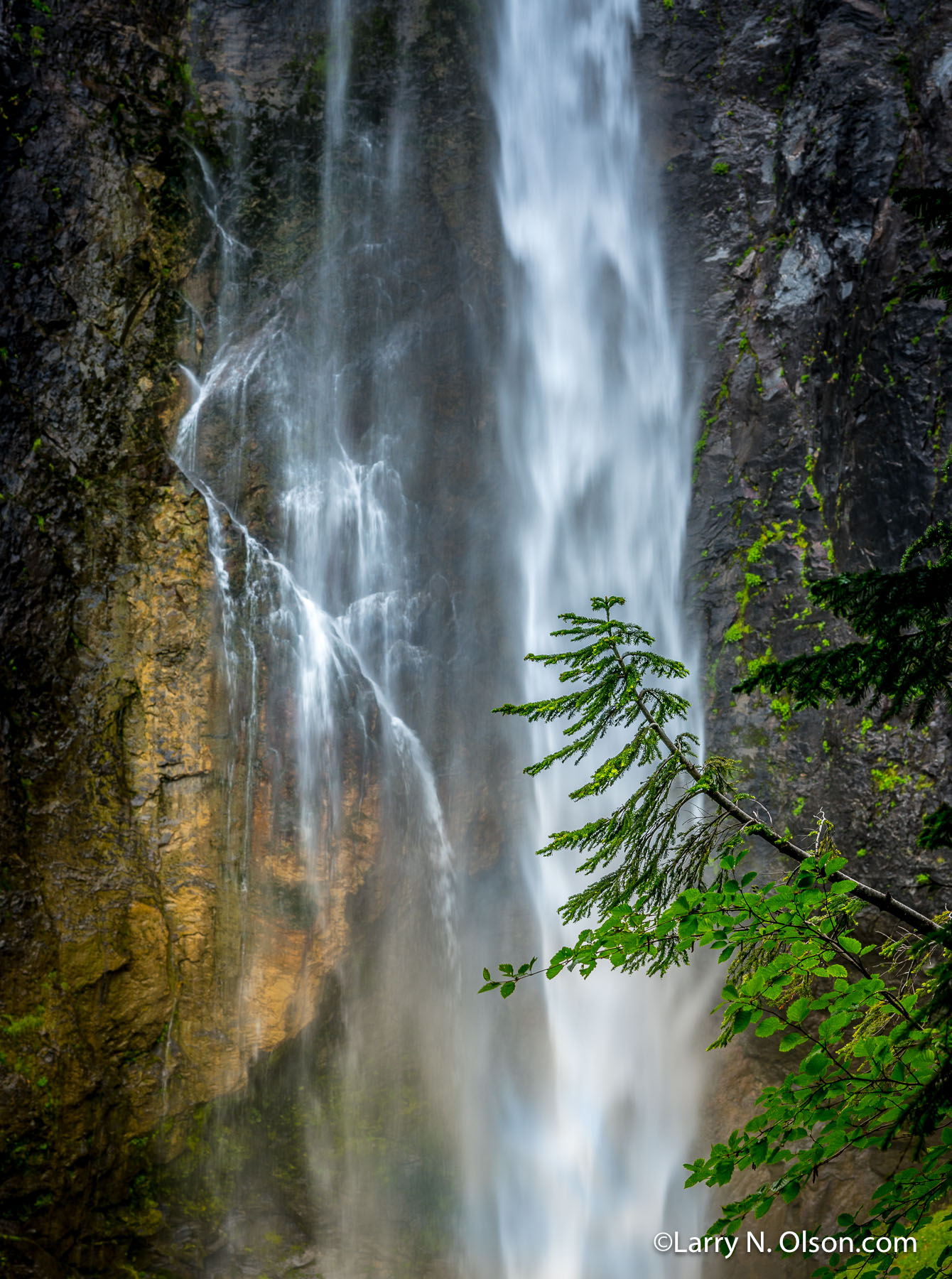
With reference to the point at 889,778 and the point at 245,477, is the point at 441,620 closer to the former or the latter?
the point at 245,477

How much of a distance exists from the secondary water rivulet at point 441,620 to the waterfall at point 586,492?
33mm

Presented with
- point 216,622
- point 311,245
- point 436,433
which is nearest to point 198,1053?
point 216,622

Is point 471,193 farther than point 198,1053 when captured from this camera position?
Yes

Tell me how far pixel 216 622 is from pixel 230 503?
1.58m

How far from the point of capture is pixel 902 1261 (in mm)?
4902

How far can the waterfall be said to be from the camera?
29.8 ft

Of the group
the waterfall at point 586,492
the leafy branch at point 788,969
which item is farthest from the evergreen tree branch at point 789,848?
the waterfall at point 586,492

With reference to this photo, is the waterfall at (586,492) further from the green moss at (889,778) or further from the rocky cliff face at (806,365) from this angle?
the green moss at (889,778)

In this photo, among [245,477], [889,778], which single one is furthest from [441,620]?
[889,778]

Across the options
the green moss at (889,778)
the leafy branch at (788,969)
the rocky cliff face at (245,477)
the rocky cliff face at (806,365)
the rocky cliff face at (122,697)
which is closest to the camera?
the leafy branch at (788,969)

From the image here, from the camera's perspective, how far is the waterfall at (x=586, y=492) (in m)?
9.07

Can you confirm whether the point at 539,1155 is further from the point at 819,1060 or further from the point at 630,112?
the point at 630,112

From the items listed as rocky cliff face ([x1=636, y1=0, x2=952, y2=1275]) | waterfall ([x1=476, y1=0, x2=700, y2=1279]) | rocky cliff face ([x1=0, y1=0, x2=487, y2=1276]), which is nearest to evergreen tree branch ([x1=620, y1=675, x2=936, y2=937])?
rocky cliff face ([x1=636, y1=0, x2=952, y2=1275])

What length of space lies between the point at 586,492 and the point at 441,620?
2511mm
